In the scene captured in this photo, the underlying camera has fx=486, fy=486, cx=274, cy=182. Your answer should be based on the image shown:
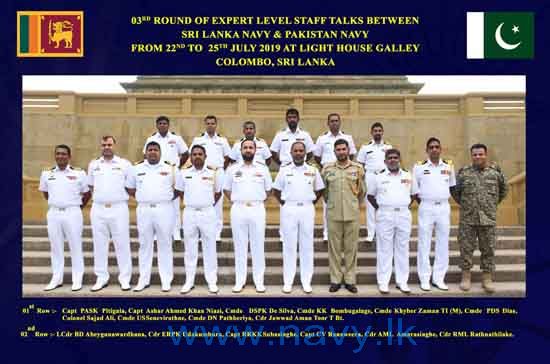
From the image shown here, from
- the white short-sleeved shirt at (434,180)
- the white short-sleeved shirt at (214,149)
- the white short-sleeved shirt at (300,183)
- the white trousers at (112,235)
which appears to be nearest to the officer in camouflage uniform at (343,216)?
the white short-sleeved shirt at (300,183)

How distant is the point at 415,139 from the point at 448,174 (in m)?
5.36

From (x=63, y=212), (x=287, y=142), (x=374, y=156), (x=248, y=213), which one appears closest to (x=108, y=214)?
(x=63, y=212)

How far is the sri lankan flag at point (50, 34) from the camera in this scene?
215 inches

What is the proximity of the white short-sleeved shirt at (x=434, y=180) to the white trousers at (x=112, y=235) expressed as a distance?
407 cm

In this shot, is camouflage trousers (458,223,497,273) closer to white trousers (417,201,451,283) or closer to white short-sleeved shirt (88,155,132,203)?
white trousers (417,201,451,283)

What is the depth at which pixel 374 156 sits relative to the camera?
7730 mm

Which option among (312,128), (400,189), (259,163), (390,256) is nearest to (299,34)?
(259,163)

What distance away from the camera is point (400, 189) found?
21.4ft

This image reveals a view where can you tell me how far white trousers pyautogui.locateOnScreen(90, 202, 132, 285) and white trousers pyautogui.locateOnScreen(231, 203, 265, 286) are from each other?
4.93 ft

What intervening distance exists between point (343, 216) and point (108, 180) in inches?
127

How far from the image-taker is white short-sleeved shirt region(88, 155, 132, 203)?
6609 mm

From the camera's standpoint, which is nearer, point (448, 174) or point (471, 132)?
point (448, 174)

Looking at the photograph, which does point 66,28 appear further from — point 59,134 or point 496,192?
point 59,134

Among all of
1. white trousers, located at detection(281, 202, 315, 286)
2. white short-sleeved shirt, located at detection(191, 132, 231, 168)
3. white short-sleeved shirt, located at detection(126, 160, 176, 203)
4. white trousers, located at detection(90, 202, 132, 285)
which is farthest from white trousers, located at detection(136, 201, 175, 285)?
white trousers, located at detection(281, 202, 315, 286)
